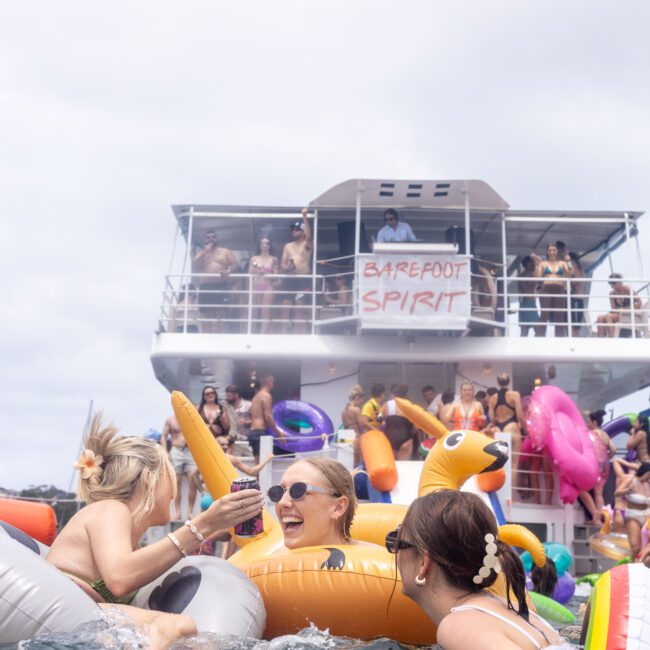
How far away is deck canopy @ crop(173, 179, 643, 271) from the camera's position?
14039mm

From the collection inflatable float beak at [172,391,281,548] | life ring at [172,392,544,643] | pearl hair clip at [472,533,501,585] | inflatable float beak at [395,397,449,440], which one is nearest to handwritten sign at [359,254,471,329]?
inflatable float beak at [395,397,449,440]

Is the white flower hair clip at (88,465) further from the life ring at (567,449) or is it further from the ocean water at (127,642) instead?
the life ring at (567,449)

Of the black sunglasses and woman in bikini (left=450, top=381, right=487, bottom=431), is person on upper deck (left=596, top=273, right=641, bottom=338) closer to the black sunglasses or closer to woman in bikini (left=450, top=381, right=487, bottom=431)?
woman in bikini (left=450, top=381, right=487, bottom=431)

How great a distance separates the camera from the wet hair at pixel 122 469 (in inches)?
148

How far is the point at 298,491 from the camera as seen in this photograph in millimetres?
4195

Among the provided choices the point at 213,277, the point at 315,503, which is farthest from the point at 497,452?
the point at 213,277

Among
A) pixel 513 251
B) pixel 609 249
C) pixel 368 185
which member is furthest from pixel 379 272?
pixel 609 249

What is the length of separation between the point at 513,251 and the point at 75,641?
1443 centimetres

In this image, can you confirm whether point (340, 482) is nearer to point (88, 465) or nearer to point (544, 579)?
point (88, 465)

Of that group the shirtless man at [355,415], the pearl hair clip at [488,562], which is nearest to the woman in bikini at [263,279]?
the shirtless man at [355,415]

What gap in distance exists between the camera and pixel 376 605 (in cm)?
403

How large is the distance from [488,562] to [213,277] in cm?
1178

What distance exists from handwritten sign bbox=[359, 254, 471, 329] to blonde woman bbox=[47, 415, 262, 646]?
9289 millimetres

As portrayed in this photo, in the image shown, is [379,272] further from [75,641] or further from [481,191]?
[75,641]
